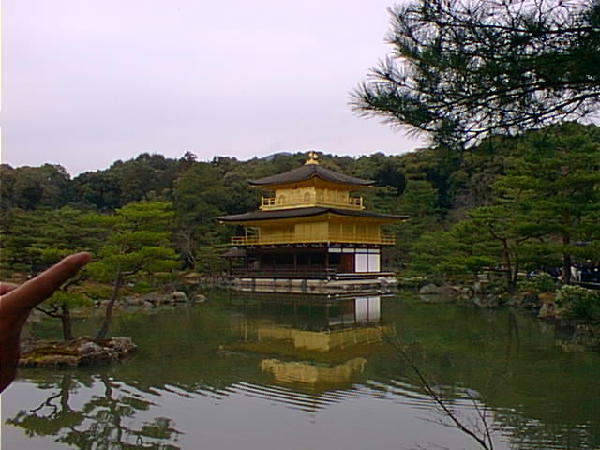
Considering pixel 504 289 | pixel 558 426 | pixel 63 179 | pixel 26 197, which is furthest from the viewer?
pixel 63 179

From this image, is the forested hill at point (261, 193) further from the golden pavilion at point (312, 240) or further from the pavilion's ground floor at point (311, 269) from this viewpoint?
the golden pavilion at point (312, 240)

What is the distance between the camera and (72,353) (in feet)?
24.3

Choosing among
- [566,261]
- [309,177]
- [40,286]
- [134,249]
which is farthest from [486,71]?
[309,177]

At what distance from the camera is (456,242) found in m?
17.0

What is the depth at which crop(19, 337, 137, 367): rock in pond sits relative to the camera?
728 centimetres

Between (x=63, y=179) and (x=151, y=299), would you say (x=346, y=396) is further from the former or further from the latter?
(x=63, y=179)

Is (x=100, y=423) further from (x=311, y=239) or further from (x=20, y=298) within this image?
(x=311, y=239)

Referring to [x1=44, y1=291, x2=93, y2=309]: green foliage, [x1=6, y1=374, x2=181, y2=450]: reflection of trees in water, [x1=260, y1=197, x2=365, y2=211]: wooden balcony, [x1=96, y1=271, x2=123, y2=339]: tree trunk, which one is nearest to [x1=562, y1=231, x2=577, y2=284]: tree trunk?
[x1=96, y1=271, x2=123, y2=339]: tree trunk

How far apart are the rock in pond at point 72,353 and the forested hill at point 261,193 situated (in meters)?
1.93

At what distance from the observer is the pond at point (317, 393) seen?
4.72 m

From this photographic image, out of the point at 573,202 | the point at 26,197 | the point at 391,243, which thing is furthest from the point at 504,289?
the point at 26,197

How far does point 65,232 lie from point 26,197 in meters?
14.5

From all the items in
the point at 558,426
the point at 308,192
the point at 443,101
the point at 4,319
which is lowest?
the point at 558,426

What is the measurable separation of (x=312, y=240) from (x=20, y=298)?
20961mm
